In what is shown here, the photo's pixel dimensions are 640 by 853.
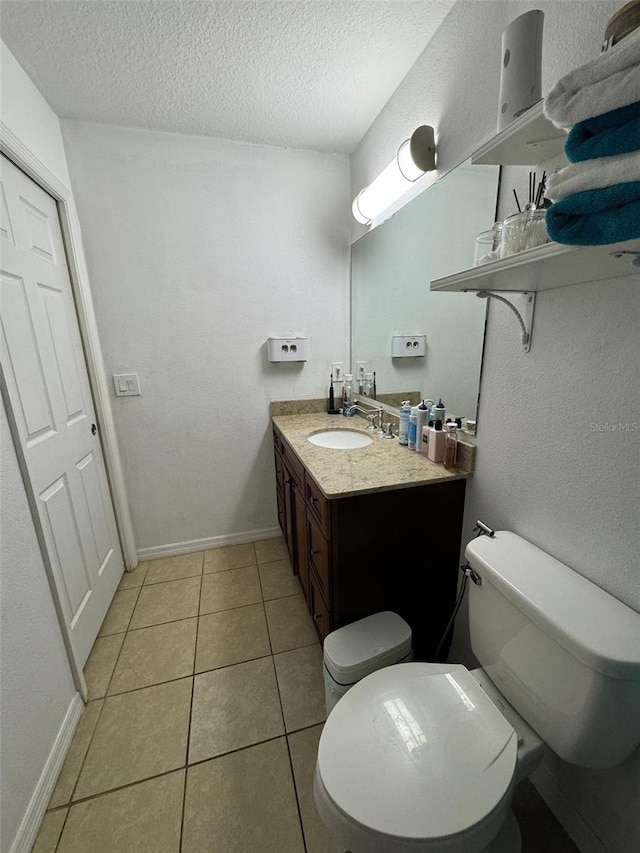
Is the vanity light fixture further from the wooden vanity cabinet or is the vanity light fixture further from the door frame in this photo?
the door frame

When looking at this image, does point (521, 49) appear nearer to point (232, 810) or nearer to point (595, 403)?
point (595, 403)

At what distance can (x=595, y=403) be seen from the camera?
2.58ft

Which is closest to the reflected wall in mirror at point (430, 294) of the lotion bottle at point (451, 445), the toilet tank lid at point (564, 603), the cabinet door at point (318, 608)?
the lotion bottle at point (451, 445)

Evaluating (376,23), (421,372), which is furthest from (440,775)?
(376,23)

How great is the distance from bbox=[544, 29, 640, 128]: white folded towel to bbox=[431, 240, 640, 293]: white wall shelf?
0.17 m

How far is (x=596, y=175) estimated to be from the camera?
488mm

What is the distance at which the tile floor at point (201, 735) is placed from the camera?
94 centimetres

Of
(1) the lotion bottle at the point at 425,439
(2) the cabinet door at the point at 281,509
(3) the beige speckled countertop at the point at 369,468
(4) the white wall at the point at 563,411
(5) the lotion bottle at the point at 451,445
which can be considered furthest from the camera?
(2) the cabinet door at the point at 281,509

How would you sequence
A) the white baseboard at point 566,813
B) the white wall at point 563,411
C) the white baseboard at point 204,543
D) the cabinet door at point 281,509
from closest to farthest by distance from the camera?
the white wall at point 563,411 < the white baseboard at point 566,813 < the cabinet door at point 281,509 < the white baseboard at point 204,543

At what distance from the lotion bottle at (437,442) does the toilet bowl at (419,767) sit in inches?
26.7

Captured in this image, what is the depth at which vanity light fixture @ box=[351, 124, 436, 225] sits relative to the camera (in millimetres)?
1239

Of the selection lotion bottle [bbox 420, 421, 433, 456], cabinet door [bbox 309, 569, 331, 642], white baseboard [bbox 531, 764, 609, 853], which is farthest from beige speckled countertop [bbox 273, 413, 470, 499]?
white baseboard [bbox 531, 764, 609, 853]

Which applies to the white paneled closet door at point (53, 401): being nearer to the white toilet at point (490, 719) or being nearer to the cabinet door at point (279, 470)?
the cabinet door at point (279, 470)


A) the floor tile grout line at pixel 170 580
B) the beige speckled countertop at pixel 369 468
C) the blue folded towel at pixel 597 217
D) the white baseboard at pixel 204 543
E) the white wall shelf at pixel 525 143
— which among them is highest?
the white wall shelf at pixel 525 143
